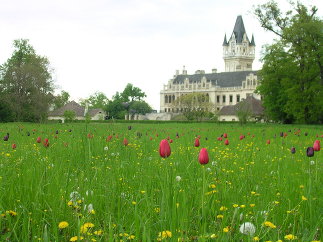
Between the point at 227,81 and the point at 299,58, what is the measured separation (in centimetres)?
7925

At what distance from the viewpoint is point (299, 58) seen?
40.5m

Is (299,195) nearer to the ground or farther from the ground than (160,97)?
nearer to the ground

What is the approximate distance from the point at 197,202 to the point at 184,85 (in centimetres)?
12376

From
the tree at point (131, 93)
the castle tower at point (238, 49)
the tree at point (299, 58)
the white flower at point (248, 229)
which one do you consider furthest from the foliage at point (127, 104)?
the white flower at point (248, 229)

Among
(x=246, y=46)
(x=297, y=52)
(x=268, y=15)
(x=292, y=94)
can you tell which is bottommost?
(x=292, y=94)

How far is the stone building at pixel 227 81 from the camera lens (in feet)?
378

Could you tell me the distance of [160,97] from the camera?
430 feet

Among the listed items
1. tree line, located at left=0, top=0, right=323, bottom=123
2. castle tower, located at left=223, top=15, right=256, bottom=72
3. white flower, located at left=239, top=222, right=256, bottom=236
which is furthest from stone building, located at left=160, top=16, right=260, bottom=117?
white flower, located at left=239, top=222, right=256, bottom=236

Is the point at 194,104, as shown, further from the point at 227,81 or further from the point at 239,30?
the point at 239,30

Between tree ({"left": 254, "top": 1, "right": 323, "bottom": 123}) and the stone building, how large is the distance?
196ft

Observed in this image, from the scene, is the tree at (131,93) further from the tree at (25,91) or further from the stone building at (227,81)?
the tree at (25,91)

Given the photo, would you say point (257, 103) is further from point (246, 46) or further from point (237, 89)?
point (246, 46)

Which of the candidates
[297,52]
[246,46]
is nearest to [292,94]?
[297,52]

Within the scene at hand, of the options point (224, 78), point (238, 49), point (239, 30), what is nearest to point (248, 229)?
point (224, 78)
